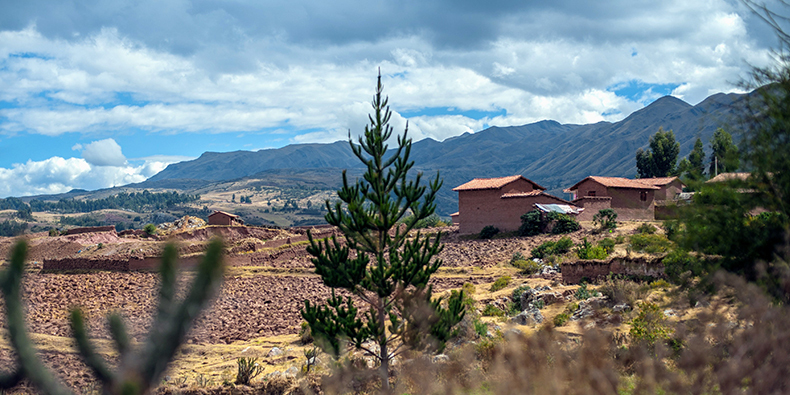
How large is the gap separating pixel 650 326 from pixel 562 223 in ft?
73.8

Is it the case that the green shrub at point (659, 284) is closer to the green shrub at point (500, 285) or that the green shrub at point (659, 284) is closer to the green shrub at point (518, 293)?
Answer: the green shrub at point (518, 293)

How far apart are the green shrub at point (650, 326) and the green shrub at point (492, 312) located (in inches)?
188

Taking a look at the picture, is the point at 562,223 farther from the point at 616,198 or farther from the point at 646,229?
the point at 616,198

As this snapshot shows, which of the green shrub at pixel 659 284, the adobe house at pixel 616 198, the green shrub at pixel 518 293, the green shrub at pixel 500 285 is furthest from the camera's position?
the adobe house at pixel 616 198

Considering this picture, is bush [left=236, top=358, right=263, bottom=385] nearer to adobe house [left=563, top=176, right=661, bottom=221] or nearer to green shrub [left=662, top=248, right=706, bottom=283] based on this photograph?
green shrub [left=662, top=248, right=706, bottom=283]

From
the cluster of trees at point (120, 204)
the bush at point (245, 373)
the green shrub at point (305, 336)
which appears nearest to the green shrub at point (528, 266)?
the green shrub at point (305, 336)

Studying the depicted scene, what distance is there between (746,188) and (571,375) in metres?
5.60

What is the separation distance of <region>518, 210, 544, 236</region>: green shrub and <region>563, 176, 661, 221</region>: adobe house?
12.4ft

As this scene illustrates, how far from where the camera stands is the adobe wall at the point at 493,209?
3506 centimetres

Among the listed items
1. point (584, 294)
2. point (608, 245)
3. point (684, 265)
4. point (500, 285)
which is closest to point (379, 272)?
point (684, 265)

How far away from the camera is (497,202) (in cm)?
3691

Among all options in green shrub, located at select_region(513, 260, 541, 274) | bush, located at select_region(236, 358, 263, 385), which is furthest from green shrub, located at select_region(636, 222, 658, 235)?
bush, located at select_region(236, 358, 263, 385)

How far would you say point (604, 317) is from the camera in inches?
456

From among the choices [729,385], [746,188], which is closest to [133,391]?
[729,385]
